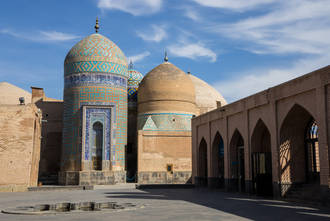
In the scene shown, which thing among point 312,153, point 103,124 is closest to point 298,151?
point 312,153

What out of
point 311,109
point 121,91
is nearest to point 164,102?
point 121,91

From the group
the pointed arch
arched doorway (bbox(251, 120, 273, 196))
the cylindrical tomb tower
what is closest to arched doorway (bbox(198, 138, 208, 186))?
the pointed arch

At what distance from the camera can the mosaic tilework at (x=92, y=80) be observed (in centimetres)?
2766

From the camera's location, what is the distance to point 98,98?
2738 cm

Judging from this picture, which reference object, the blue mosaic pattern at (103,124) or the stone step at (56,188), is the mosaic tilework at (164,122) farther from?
the stone step at (56,188)

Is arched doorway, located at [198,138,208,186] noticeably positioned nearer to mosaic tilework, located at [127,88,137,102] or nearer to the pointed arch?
the pointed arch

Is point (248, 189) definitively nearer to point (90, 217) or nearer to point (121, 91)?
point (90, 217)

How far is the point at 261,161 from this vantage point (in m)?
15.4

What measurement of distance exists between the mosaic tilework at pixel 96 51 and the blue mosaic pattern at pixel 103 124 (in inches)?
152

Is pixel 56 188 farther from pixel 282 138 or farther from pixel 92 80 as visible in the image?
pixel 282 138

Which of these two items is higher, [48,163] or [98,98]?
[98,98]

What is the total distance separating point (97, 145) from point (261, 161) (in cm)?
1441

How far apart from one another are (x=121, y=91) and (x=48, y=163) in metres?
8.44

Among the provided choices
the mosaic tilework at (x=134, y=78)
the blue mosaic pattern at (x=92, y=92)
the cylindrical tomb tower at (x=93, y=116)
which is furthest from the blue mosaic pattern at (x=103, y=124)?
the mosaic tilework at (x=134, y=78)
